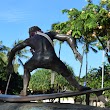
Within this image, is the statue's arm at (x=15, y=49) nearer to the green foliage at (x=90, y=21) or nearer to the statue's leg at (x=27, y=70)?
the statue's leg at (x=27, y=70)

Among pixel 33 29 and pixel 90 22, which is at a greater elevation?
pixel 90 22

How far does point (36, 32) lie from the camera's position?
24.0 feet

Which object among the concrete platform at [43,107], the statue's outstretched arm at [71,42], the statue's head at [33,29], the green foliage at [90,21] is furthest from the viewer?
the green foliage at [90,21]

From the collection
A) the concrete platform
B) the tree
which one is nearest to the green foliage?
the tree

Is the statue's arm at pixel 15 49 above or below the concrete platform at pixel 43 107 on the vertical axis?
above

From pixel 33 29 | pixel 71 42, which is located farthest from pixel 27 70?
pixel 71 42

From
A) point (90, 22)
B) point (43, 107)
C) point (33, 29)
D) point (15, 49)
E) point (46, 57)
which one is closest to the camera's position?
point (43, 107)

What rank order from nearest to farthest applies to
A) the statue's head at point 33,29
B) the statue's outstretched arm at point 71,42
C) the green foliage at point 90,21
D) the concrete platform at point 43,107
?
the concrete platform at point 43,107 → the statue's outstretched arm at point 71,42 → the statue's head at point 33,29 → the green foliage at point 90,21

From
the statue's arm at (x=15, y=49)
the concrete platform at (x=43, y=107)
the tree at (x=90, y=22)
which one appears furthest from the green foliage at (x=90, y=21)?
the concrete platform at (x=43, y=107)

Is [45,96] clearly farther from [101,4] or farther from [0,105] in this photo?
[101,4]

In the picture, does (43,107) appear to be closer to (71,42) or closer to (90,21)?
(71,42)

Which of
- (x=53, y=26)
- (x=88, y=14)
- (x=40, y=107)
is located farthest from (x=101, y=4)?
(x=40, y=107)

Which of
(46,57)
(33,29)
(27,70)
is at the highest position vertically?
(33,29)

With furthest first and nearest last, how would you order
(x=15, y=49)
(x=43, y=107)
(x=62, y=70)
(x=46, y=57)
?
(x=15, y=49) → (x=62, y=70) → (x=46, y=57) → (x=43, y=107)
